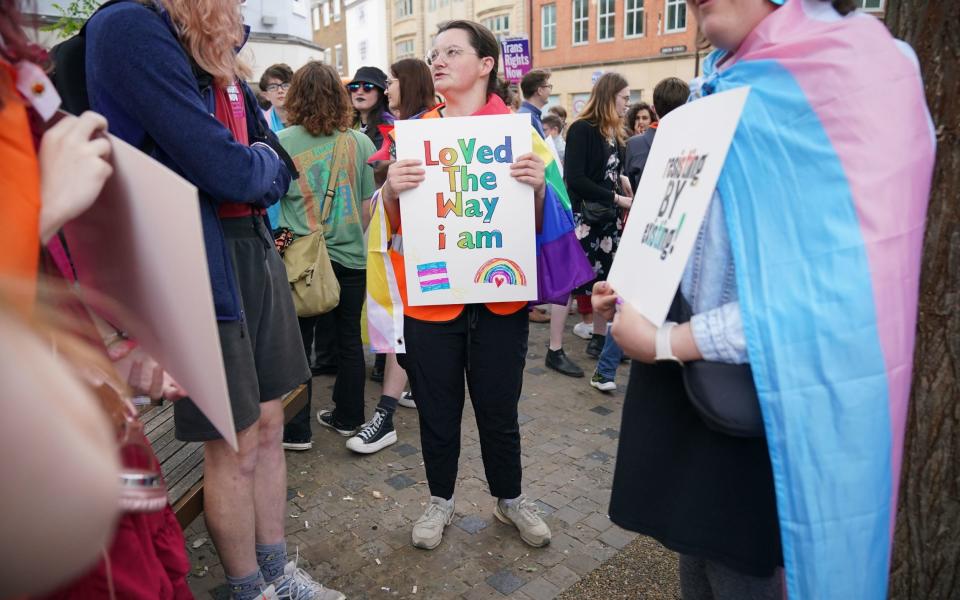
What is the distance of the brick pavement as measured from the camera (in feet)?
9.09

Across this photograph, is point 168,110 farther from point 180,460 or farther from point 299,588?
point 299,588

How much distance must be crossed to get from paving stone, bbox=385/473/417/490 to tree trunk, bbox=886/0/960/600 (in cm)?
224

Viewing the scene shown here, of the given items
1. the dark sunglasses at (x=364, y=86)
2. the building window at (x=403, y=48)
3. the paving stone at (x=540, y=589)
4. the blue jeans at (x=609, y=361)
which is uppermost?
the building window at (x=403, y=48)

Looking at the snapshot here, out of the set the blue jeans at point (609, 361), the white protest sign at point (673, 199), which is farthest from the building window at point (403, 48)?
the white protest sign at point (673, 199)

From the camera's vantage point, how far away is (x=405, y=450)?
3.99 metres

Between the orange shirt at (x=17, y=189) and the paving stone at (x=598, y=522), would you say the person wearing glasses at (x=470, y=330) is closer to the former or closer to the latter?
the paving stone at (x=598, y=522)

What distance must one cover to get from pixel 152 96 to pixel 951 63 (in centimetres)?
222

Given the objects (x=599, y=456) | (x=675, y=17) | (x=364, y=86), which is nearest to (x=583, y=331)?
(x=599, y=456)

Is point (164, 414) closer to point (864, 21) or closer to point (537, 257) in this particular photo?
point (537, 257)

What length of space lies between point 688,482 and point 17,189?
1413 millimetres

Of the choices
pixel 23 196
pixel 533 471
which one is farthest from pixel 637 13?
pixel 23 196

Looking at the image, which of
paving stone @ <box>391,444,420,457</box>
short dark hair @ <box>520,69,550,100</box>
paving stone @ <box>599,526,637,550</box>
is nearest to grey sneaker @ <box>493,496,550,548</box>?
paving stone @ <box>599,526,637,550</box>

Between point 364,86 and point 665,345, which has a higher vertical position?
point 364,86

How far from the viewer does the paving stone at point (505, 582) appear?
2.71m
